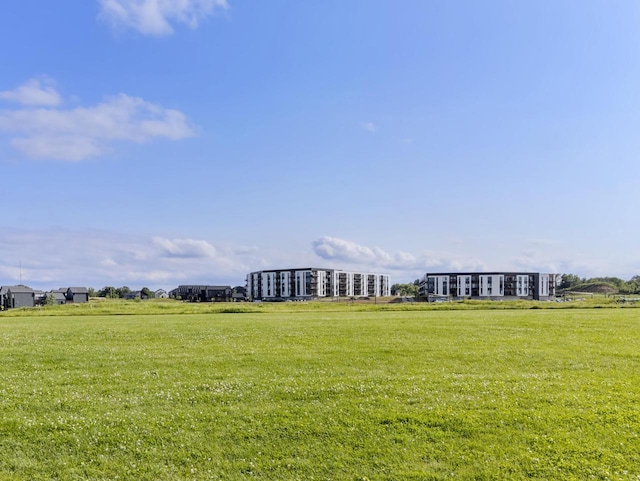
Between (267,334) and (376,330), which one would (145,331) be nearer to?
(267,334)

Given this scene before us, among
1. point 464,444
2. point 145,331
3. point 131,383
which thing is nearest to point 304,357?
point 131,383

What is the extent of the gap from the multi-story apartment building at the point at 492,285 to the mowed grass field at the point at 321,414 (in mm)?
165965

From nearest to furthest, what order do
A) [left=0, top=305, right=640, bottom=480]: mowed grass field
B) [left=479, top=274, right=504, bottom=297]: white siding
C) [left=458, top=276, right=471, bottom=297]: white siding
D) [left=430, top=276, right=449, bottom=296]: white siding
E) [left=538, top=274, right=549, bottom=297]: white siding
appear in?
[left=0, top=305, right=640, bottom=480]: mowed grass field, [left=479, top=274, right=504, bottom=297]: white siding, [left=458, top=276, right=471, bottom=297]: white siding, [left=538, top=274, right=549, bottom=297]: white siding, [left=430, top=276, right=449, bottom=296]: white siding

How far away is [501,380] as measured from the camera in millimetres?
14500

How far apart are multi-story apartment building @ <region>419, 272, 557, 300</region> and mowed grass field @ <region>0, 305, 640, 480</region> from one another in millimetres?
165965

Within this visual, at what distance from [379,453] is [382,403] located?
9.37 ft

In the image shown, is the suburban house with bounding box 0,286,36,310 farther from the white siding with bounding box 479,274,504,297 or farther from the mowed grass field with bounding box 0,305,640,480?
the white siding with bounding box 479,274,504,297

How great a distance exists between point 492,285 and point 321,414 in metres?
183

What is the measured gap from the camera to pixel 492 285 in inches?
7077

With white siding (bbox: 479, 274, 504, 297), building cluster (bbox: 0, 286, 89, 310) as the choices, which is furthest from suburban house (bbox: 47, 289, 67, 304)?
→ white siding (bbox: 479, 274, 504, 297)

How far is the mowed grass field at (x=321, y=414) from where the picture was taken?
28.7 feet

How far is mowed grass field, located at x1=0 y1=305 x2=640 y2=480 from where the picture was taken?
8734mm

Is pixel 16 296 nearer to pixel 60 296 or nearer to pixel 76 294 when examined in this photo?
pixel 60 296

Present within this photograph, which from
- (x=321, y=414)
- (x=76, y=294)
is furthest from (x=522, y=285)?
(x=321, y=414)
